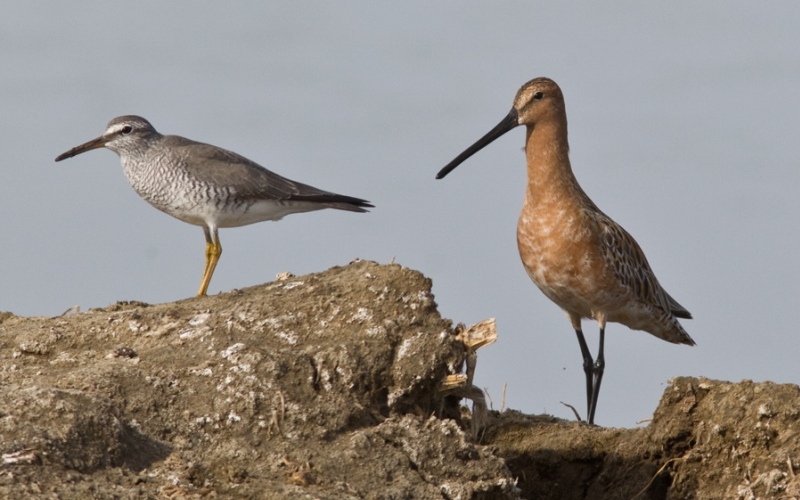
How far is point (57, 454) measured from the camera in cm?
564

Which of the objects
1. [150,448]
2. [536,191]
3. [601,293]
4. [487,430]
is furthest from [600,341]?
[150,448]

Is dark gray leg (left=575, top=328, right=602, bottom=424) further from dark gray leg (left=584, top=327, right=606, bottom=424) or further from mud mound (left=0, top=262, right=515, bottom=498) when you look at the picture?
mud mound (left=0, top=262, right=515, bottom=498)

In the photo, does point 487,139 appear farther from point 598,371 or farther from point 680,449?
point 680,449

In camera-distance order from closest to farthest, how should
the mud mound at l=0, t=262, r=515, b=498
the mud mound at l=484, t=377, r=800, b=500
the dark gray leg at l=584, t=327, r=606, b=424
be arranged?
the mud mound at l=0, t=262, r=515, b=498
the mud mound at l=484, t=377, r=800, b=500
the dark gray leg at l=584, t=327, r=606, b=424

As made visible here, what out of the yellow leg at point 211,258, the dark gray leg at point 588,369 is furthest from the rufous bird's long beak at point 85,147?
the dark gray leg at point 588,369

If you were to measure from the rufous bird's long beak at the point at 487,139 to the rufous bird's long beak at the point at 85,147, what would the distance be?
352 cm

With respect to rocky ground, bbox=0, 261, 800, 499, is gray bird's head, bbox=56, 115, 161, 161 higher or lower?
higher

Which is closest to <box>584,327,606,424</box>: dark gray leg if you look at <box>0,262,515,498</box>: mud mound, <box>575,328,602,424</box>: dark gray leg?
<box>575,328,602,424</box>: dark gray leg

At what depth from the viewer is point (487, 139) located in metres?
11.3

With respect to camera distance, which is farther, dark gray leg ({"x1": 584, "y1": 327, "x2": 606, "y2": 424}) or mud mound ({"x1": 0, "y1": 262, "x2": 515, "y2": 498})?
dark gray leg ({"x1": 584, "y1": 327, "x2": 606, "y2": 424})

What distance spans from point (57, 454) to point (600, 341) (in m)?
6.28

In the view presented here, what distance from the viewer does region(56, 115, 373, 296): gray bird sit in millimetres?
11312

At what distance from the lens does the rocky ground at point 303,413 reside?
231 inches

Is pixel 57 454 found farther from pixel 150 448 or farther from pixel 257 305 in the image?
pixel 257 305
